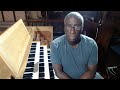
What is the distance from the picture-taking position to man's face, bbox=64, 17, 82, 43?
61.3 inches

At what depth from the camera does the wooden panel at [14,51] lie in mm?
1880

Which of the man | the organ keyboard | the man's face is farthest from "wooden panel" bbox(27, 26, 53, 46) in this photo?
the man's face

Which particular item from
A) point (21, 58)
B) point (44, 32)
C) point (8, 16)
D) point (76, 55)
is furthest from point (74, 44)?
point (8, 16)

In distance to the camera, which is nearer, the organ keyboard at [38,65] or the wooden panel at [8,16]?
the organ keyboard at [38,65]

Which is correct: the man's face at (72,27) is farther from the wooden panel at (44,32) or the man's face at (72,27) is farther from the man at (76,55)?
the wooden panel at (44,32)

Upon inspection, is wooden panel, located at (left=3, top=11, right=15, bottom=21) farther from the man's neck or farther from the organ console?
the man's neck

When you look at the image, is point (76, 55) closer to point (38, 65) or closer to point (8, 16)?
point (38, 65)

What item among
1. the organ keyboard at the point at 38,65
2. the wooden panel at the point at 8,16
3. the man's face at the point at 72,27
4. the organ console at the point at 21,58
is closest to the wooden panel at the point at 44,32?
the organ console at the point at 21,58

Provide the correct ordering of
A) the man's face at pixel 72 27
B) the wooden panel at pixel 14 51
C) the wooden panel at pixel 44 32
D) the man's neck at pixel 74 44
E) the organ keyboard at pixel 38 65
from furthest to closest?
the wooden panel at pixel 44 32 < the organ keyboard at pixel 38 65 < the wooden panel at pixel 14 51 < the man's neck at pixel 74 44 < the man's face at pixel 72 27

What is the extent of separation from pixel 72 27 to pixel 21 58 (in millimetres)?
1117

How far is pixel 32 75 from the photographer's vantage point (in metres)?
2.24

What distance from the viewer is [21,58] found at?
2.33 metres
